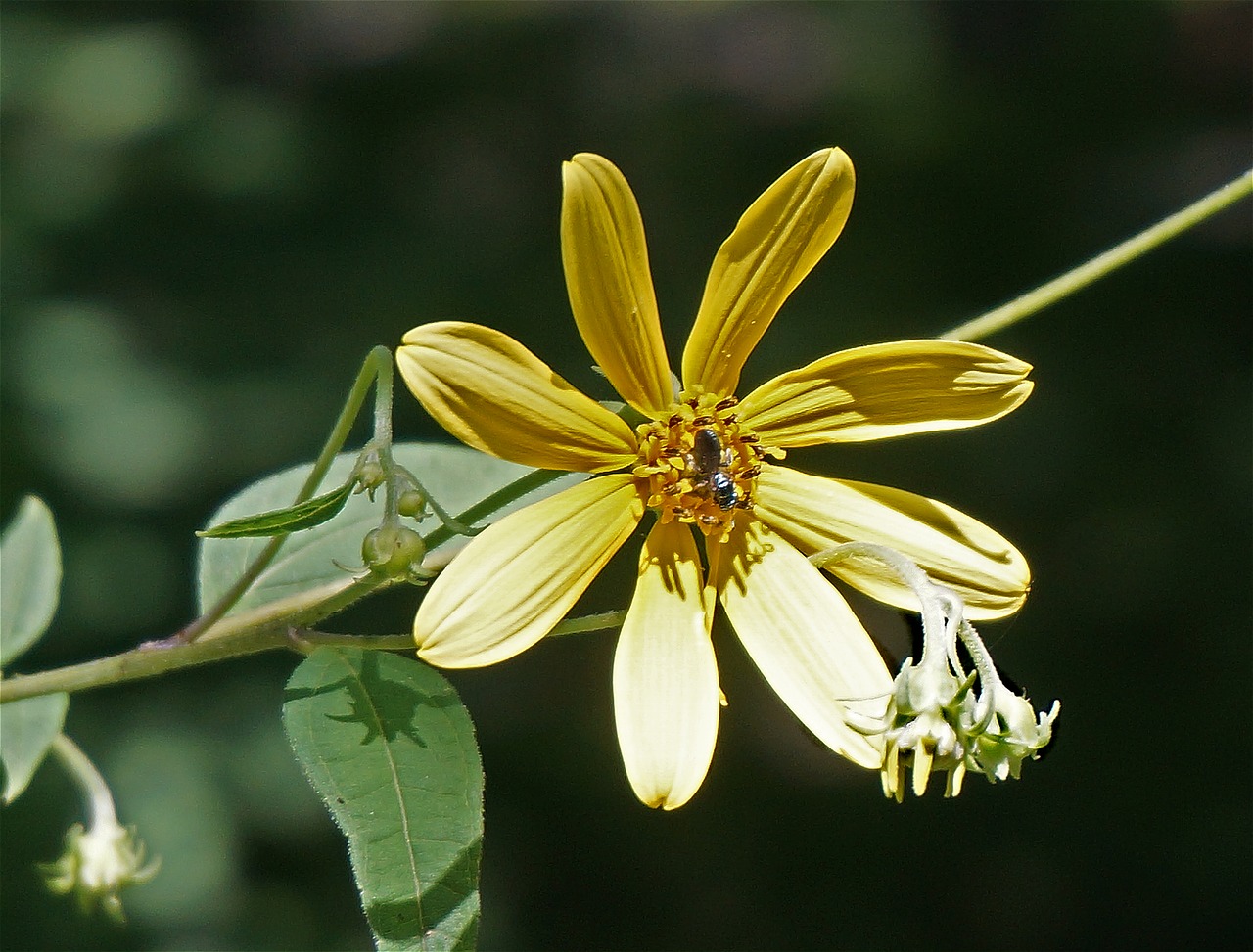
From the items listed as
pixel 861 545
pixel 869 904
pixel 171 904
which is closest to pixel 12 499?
pixel 171 904

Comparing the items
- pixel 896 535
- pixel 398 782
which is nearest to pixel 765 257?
pixel 896 535

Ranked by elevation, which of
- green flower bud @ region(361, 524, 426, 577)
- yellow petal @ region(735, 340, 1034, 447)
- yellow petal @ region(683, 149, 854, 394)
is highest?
yellow petal @ region(683, 149, 854, 394)

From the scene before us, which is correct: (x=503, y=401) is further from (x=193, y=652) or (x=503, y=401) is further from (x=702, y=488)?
(x=193, y=652)

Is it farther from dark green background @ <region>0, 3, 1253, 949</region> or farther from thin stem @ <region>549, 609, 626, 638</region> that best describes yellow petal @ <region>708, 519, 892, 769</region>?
dark green background @ <region>0, 3, 1253, 949</region>

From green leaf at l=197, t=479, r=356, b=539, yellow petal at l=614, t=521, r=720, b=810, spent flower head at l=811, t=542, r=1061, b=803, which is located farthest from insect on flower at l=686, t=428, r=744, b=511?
green leaf at l=197, t=479, r=356, b=539

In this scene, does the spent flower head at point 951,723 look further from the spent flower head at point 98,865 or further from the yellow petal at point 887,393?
the spent flower head at point 98,865

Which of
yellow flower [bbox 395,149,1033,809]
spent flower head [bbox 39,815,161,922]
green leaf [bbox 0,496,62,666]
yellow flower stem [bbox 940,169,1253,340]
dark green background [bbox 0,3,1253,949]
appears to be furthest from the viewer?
dark green background [bbox 0,3,1253,949]
